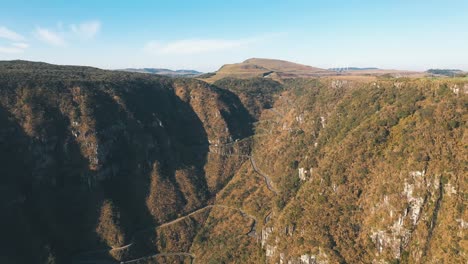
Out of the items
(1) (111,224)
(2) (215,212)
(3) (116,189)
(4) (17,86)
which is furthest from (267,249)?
(4) (17,86)

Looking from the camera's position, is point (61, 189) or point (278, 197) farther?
point (61, 189)

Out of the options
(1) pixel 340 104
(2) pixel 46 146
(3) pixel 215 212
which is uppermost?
(1) pixel 340 104

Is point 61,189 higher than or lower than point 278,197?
higher

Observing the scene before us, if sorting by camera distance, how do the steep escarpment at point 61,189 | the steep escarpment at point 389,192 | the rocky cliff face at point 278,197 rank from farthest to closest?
the steep escarpment at point 61,189 < the rocky cliff face at point 278,197 < the steep escarpment at point 389,192

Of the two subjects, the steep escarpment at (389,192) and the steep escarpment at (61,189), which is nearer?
the steep escarpment at (389,192)

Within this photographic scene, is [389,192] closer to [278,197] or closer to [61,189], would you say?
[278,197]

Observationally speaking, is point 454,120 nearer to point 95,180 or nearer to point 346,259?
point 346,259

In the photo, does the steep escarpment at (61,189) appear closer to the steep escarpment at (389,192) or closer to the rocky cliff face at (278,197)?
the rocky cliff face at (278,197)

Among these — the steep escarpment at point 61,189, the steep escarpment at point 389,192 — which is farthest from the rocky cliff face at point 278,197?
the steep escarpment at point 61,189

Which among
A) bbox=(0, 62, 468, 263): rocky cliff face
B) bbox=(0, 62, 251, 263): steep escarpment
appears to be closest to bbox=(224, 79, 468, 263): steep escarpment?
bbox=(0, 62, 468, 263): rocky cliff face

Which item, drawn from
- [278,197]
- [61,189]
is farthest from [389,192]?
[61,189]

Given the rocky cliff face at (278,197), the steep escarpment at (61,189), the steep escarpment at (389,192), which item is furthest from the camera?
the steep escarpment at (61,189)
